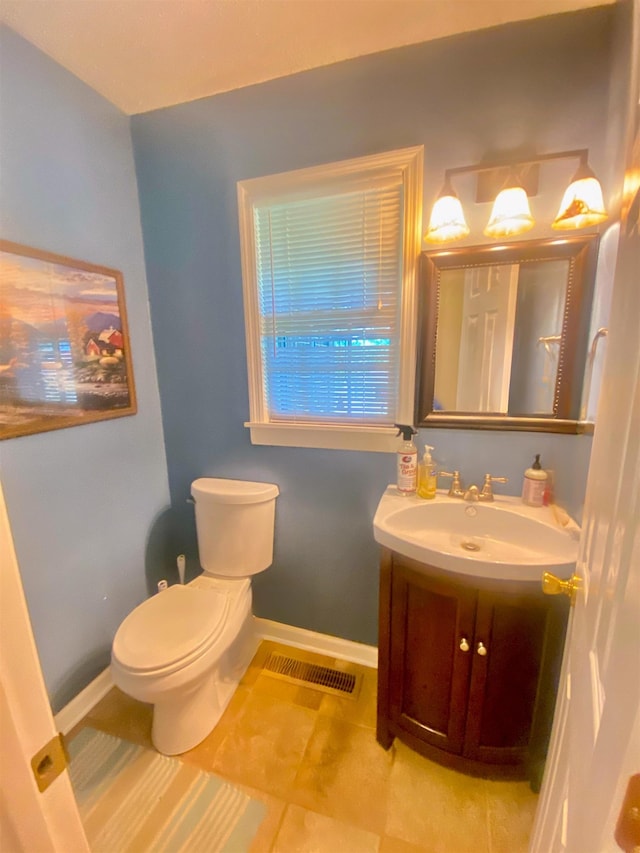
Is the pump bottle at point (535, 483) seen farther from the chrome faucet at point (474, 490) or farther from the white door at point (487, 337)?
the white door at point (487, 337)

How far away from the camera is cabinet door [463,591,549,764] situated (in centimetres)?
103

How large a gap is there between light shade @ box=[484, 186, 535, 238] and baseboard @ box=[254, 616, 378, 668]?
5.86ft

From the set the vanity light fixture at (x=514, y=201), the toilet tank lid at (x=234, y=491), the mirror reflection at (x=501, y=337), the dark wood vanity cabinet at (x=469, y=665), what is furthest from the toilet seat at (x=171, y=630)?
the vanity light fixture at (x=514, y=201)

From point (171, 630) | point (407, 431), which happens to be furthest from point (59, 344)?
point (407, 431)

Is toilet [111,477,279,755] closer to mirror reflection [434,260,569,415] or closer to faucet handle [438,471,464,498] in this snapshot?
faucet handle [438,471,464,498]

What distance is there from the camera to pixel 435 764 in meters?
1.29

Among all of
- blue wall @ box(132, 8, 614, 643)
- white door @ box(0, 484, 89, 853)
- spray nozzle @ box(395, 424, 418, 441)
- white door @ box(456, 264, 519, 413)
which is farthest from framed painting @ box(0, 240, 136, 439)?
white door @ box(456, 264, 519, 413)

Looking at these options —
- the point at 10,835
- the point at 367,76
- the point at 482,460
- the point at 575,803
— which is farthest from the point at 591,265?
the point at 10,835

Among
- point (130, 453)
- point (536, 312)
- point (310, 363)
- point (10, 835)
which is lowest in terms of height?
point (10, 835)

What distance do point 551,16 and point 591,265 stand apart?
2.45 feet

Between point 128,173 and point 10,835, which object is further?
point 128,173

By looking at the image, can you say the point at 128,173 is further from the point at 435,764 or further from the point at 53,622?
the point at 435,764

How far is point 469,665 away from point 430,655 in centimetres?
12

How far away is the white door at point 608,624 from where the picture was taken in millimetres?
385
